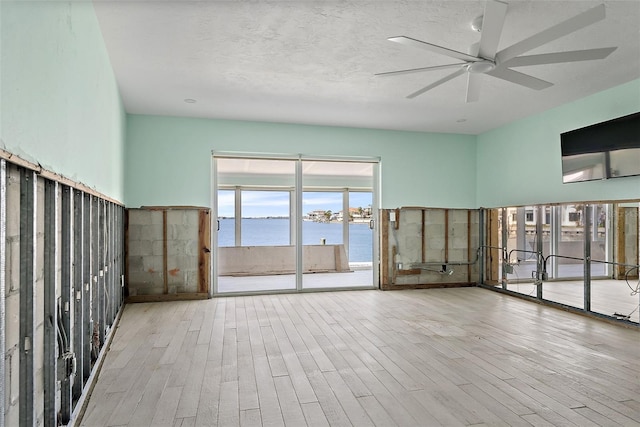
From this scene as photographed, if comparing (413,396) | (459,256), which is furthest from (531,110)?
(413,396)

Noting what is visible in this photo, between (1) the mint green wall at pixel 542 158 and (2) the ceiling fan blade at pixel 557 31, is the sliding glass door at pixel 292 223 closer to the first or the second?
(1) the mint green wall at pixel 542 158

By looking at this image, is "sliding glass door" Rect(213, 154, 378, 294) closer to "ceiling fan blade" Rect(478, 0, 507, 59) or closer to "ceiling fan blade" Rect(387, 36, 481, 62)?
"ceiling fan blade" Rect(387, 36, 481, 62)

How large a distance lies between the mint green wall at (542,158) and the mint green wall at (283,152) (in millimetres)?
496

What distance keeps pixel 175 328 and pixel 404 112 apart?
442cm

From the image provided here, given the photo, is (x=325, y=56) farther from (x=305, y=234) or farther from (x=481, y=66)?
(x=305, y=234)

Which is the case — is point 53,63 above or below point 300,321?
above

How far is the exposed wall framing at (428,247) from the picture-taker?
700 cm

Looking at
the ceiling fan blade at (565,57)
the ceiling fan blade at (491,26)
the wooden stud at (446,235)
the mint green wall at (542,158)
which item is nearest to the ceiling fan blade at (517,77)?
the ceiling fan blade at (565,57)

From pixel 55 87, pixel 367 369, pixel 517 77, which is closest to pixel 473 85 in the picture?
pixel 517 77

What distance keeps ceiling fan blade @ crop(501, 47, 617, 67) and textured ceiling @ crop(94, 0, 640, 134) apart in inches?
14.1

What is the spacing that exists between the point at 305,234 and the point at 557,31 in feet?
16.3

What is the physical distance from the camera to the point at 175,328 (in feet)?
14.5

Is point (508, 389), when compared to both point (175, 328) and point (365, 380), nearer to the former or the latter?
point (365, 380)

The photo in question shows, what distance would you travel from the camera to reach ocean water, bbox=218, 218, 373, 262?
735 cm
